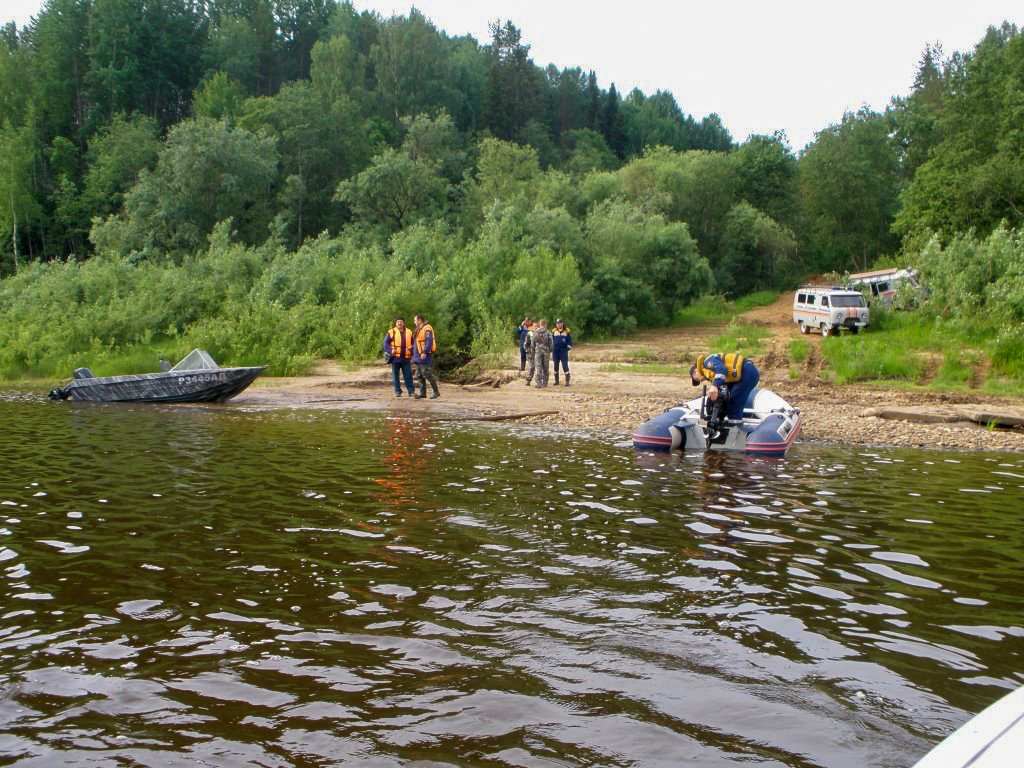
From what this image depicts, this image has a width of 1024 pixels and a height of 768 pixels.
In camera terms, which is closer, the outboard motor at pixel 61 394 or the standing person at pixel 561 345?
the outboard motor at pixel 61 394

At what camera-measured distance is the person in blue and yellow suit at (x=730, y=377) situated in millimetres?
13492

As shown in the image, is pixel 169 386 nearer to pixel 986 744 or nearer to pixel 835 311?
pixel 986 744

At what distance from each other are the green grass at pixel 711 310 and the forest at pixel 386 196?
1.36 metres

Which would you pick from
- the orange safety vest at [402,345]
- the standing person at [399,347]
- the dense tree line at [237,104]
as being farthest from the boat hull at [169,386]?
the dense tree line at [237,104]

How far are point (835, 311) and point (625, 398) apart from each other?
1601 cm

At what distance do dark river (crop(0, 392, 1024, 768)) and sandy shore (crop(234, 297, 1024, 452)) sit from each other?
464 cm

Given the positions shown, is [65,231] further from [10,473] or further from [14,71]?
[10,473]

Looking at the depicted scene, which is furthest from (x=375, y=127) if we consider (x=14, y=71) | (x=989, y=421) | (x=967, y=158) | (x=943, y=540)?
(x=943, y=540)

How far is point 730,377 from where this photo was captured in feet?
45.5

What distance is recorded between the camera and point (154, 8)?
82938 mm

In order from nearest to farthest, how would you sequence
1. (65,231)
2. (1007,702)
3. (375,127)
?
(1007,702) → (65,231) → (375,127)

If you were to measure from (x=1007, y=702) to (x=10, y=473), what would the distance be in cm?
1141

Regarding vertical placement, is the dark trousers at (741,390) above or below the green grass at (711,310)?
below

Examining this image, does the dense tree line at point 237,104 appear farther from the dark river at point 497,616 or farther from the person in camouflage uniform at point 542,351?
the dark river at point 497,616
